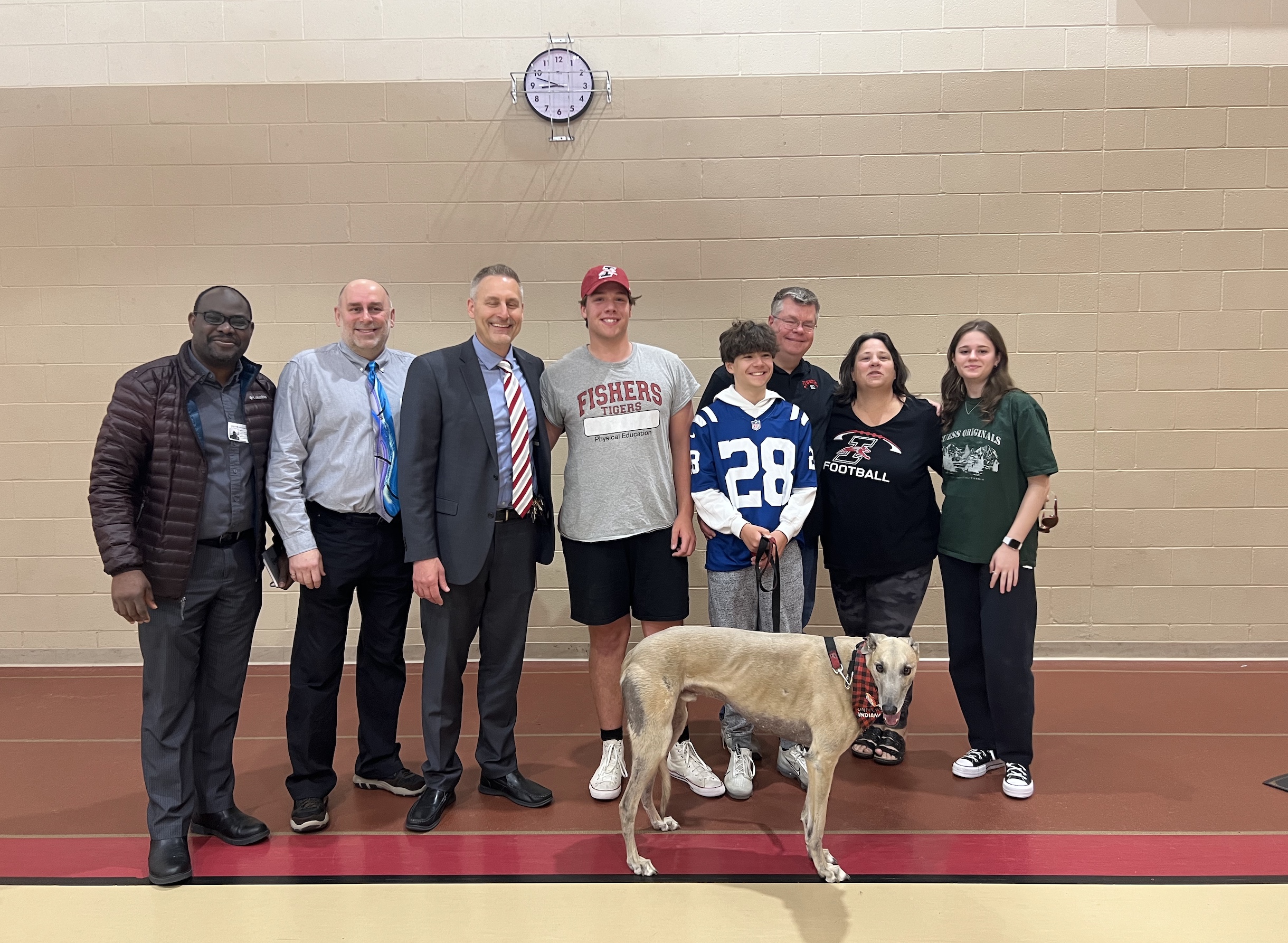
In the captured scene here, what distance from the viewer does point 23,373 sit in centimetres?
435

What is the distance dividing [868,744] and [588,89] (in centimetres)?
331

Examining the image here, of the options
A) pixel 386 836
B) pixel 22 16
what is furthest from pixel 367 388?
pixel 22 16

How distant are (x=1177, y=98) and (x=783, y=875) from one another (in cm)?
411

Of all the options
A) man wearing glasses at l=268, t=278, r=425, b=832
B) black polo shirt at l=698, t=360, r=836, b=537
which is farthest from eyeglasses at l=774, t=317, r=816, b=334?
man wearing glasses at l=268, t=278, r=425, b=832

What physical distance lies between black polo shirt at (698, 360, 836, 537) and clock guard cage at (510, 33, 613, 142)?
1826mm

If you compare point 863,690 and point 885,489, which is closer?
point 863,690

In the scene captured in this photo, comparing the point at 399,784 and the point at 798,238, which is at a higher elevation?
the point at 798,238

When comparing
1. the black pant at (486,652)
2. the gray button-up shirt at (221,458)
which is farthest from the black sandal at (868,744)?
the gray button-up shirt at (221,458)

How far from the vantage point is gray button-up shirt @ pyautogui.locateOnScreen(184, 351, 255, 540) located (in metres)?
2.50

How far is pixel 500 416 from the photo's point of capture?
9.15 ft

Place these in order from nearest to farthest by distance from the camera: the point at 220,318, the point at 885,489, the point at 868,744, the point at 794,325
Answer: the point at 220,318 → the point at 885,489 → the point at 794,325 → the point at 868,744

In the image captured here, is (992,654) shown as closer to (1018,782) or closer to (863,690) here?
(1018,782)

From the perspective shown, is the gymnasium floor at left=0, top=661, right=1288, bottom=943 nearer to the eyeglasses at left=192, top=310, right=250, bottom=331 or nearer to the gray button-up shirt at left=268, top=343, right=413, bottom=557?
the gray button-up shirt at left=268, top=343, right=413, bottom=557

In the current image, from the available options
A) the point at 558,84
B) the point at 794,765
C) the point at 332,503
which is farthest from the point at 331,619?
the point at 558,84
